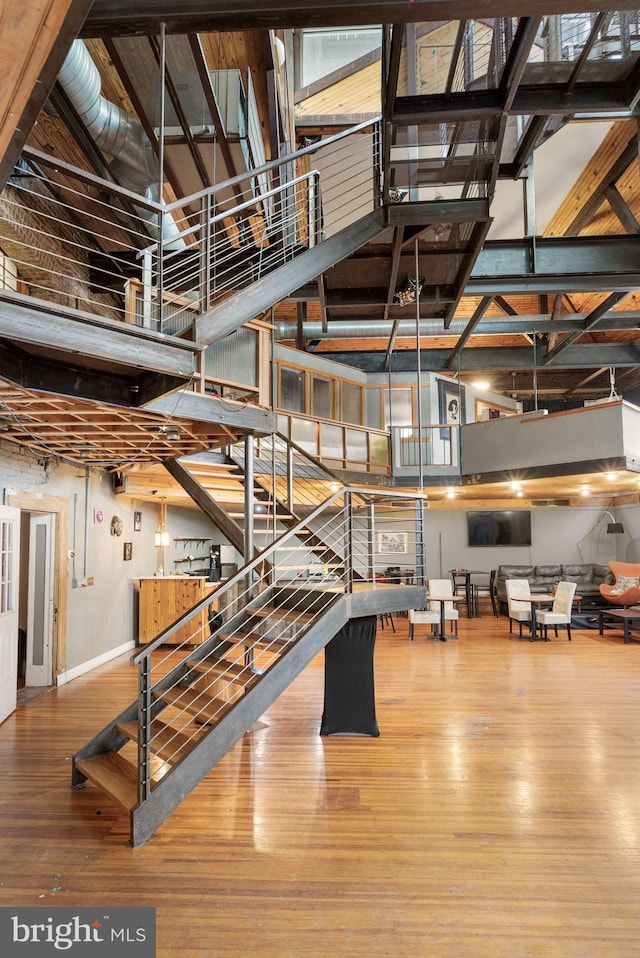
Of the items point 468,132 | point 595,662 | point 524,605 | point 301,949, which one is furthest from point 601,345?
point 301,949

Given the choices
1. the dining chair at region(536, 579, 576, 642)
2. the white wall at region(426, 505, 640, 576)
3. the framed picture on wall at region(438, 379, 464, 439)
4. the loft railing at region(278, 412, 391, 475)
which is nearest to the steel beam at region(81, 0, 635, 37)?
the loft railing at region(278, 412, 391, 475)

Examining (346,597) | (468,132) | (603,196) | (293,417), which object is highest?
(603,196)

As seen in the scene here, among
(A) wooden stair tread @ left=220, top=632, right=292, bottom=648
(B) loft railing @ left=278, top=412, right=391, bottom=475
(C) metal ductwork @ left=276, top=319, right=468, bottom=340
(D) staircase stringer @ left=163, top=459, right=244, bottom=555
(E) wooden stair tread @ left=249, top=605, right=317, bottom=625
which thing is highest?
(C) metal ductwork @ left=276, top=319, right=468, bottom=340

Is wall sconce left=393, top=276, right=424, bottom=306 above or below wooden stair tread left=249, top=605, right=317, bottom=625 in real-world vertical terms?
above

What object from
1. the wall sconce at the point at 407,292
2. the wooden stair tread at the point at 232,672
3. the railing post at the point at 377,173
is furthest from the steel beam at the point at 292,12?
the wooden stair tread at the point at 232,672

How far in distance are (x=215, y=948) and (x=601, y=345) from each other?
35.7 ft

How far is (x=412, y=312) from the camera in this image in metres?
7.12

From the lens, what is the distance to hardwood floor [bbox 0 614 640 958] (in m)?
2.58

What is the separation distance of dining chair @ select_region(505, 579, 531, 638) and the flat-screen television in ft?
12.1

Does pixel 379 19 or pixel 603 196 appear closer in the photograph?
pixel 379 19

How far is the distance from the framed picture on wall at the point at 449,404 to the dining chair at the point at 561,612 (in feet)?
14.1

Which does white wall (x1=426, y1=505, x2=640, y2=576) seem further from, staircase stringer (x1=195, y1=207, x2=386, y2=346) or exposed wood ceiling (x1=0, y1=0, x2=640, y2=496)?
staircase stringer (x1=195, y1=207, x2=386, y2=346)

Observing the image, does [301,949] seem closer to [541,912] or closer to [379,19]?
[541,912]

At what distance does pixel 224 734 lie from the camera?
370cm
